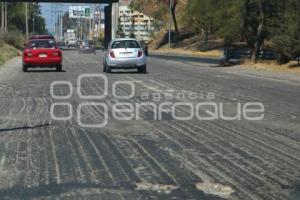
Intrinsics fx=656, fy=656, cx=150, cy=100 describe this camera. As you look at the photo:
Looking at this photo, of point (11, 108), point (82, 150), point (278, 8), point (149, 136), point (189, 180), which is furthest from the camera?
point (278, 8)

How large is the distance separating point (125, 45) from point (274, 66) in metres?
10.7

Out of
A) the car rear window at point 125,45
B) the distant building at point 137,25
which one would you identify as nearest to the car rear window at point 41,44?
the car rear window at point 125,45

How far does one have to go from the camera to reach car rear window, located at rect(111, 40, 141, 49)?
30891mm

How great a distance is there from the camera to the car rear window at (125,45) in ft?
101

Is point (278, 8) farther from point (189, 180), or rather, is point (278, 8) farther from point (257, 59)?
point (189, 180)

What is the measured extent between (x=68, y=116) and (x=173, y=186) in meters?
6.82

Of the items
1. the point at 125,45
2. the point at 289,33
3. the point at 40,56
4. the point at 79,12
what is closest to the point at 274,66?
the point at 289,33

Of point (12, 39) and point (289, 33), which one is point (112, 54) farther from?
point (12, 39)

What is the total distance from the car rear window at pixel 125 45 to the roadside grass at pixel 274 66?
864 centimetres

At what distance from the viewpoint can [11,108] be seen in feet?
51.0

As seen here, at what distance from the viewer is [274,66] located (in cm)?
3766

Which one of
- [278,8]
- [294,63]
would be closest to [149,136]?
[294,63]

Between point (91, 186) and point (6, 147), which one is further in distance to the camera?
point (6, 147)

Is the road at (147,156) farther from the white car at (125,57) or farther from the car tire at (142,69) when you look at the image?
the car tire at (142,69)
